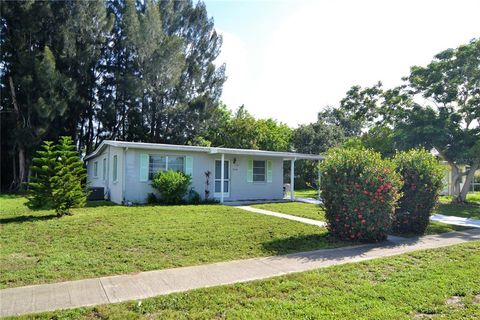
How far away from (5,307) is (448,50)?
21851 millimetres

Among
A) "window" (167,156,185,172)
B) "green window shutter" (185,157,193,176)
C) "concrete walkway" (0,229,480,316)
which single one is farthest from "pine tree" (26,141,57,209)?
"green window shutter" (185,157,193,176)

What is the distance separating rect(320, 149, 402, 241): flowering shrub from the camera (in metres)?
7.43

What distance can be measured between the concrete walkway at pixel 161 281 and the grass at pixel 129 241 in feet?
1.08

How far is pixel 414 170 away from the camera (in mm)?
8781

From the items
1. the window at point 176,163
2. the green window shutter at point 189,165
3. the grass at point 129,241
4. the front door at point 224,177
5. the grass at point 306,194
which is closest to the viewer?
the grass at point 129,241

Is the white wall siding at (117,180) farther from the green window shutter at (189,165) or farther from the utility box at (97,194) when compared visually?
the green window shutter at (189,165)

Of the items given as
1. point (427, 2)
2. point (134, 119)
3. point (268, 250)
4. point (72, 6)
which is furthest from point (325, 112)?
point (268, 250)

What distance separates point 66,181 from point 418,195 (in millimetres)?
9713

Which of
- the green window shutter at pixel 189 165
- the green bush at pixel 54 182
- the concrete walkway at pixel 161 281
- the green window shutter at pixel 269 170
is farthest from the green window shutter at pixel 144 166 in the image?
the concrete walkway at pixel 161 281

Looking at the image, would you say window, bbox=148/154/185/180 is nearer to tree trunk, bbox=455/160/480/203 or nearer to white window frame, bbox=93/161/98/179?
white window frame, bbox=93/161/98/179

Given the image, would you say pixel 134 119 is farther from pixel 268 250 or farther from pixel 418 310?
pixel 418 310

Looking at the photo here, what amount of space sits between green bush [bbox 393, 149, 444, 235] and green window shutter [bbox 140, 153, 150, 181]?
9821mm

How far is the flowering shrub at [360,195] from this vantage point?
24.4 feet

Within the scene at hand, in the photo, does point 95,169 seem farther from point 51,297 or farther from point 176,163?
point 51,297
